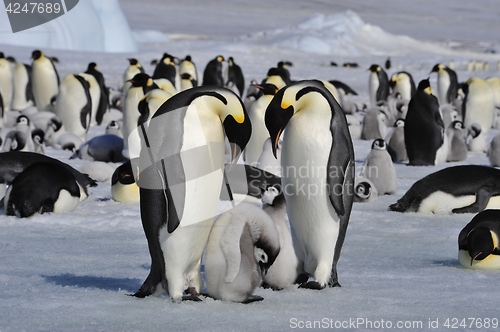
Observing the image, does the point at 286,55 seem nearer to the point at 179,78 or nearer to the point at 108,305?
the point at 179,78

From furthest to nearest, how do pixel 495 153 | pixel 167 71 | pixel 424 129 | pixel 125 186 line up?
pixel 167 71
pixel 424 129
pixel 495 153
pixel 125 186

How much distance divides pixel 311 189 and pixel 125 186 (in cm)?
281

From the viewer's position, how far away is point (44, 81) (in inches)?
528

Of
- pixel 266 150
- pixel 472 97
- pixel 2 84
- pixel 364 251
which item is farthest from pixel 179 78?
pixel 364 251

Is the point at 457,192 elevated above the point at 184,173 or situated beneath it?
situated beneath

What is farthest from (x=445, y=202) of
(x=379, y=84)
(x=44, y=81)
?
(x=379, y=84)

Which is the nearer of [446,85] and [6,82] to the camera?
[6,82]

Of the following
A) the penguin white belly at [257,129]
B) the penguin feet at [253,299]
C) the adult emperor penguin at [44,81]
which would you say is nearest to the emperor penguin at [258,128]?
the penguin white belly at [257,129]

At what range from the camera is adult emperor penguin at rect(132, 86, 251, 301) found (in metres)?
2.58

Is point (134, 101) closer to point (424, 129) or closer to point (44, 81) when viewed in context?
point (424, 129)

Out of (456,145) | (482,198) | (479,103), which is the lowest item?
(456,145)

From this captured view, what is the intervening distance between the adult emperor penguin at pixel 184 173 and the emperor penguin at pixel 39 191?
212 cm

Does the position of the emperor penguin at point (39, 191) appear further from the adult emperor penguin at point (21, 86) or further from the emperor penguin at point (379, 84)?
the emperor penguin at point (379, 84)

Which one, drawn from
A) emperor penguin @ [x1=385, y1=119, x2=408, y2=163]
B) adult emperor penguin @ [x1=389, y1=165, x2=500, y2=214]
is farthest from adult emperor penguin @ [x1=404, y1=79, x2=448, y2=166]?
adult emperor penguin @ [x1=389, y1=165, x2=500, y2=214]
